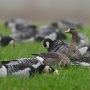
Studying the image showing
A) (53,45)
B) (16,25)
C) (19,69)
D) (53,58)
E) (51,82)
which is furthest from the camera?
(16,25)

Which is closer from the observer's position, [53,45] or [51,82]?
[51,82]

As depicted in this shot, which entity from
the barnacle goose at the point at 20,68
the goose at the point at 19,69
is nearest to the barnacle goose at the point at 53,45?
the barnacle goose at the point at 20,68

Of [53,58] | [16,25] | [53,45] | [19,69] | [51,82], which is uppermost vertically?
[16,25]

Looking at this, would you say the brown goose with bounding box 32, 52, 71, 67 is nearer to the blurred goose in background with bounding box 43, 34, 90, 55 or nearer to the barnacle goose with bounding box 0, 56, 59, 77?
the barnacle goose with bounding box 0, 56, 59, 77

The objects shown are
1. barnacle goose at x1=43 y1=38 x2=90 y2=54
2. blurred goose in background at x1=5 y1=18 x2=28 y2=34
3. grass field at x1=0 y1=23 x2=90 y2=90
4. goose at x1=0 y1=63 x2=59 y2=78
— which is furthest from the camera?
blurred goose in background at x1=5 y1=18 x2=28 y2=34

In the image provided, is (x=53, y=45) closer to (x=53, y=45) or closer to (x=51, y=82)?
(x=53, y=45)

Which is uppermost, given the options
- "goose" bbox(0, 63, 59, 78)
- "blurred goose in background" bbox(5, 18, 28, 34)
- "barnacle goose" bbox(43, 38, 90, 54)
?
"blurred goose in background" bbox(5, 18, 28, 34)

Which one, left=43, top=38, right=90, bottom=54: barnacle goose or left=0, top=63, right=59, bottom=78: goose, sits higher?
left=43, top=38, right=90, bottom=54: barnacle goose

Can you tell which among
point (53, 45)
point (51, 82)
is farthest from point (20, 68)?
point (53, 45)

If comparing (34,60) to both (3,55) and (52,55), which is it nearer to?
(52,55)

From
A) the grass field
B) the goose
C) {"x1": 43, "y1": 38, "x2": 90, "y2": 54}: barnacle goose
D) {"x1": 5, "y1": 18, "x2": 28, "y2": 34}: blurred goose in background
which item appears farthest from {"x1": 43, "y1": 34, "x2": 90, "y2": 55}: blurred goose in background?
{"x1": 5, "y1": 18, "x2": 28, "y2": 34}: blurred goose in background

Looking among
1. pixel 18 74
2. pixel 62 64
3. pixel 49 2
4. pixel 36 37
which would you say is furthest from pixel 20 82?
pixel 49 2

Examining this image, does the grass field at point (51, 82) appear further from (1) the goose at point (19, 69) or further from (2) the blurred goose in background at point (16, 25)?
(2) the blurred goose in background at point (16, 25)

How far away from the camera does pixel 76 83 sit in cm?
905
